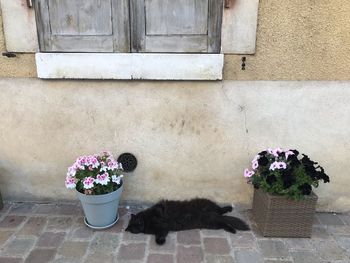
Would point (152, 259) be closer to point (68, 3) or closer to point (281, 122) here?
point (281, 122)

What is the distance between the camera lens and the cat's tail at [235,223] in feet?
10.1

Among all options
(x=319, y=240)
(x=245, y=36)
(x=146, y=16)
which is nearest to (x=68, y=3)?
(x=146, y=16)

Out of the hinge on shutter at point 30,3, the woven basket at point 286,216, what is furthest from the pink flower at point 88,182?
the hinge on shutter at point 30,3

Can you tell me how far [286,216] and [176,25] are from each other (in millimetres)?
2029

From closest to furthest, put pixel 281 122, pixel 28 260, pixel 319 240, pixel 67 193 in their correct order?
pixel 28 260 → pixel 319 240 → pixel 281 122 → pixel 67 193

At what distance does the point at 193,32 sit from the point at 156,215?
6.00ft

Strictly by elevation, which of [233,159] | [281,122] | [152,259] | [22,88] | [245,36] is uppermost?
[245,36]

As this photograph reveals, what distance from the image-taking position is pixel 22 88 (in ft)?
10.5

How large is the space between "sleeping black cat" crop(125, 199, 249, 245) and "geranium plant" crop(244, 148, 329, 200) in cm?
48

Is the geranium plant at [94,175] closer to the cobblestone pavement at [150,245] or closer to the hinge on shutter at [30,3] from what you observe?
the cobblestone pavement at [150,245]

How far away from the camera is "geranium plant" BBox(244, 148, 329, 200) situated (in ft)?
9.23

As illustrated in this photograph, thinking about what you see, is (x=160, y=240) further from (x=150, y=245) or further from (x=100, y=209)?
(x=100, y=209)

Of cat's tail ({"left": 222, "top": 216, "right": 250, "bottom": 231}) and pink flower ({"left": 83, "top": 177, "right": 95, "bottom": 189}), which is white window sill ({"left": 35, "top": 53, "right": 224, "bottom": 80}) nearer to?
pink flower ({"left": 83, "top": 177, "right": 95, "bottom": 189})

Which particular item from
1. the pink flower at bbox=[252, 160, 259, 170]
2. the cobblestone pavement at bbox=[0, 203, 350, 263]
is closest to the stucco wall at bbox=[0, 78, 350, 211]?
the pink flower at bbox=[252, 160, 259, 170]
